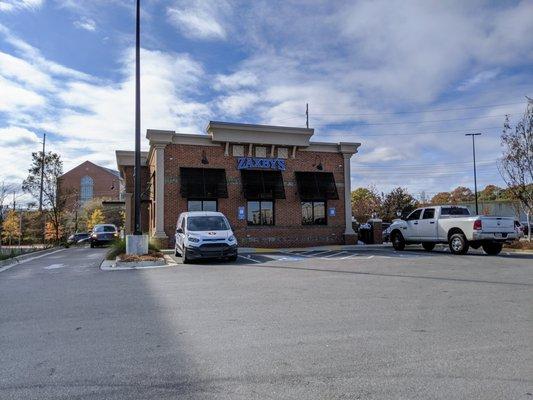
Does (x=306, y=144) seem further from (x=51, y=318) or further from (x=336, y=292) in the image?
A: (x=51, y=318)

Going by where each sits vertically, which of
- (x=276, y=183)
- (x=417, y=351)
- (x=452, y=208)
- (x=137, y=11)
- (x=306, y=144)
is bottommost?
(x=417, y=351)

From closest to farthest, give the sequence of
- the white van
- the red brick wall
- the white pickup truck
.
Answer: the white van < the white pickup truck < the red brick wall

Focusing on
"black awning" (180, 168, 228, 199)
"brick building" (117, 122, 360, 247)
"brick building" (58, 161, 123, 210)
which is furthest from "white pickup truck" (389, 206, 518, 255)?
"brick building" (58, 161, 123, 210)

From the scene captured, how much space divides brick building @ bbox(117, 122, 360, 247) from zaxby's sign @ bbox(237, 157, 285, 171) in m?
0.05

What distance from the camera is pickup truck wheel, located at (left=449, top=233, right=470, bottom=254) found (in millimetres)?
19312

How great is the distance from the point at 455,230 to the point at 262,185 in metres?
10.0

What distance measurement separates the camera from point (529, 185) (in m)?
25.4

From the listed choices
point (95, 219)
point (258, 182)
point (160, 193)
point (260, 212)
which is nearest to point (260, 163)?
point (258, 182)

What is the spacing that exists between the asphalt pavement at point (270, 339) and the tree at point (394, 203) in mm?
40565

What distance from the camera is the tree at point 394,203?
51156 mm

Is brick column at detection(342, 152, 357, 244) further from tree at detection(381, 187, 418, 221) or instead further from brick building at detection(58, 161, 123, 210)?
brick building at detection(58, 161, 123, 210)

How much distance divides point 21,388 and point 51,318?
10.9 ft

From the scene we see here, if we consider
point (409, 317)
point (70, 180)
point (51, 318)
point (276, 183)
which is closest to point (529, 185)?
point (276, 183)

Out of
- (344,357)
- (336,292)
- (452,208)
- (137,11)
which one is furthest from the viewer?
(452,208)
